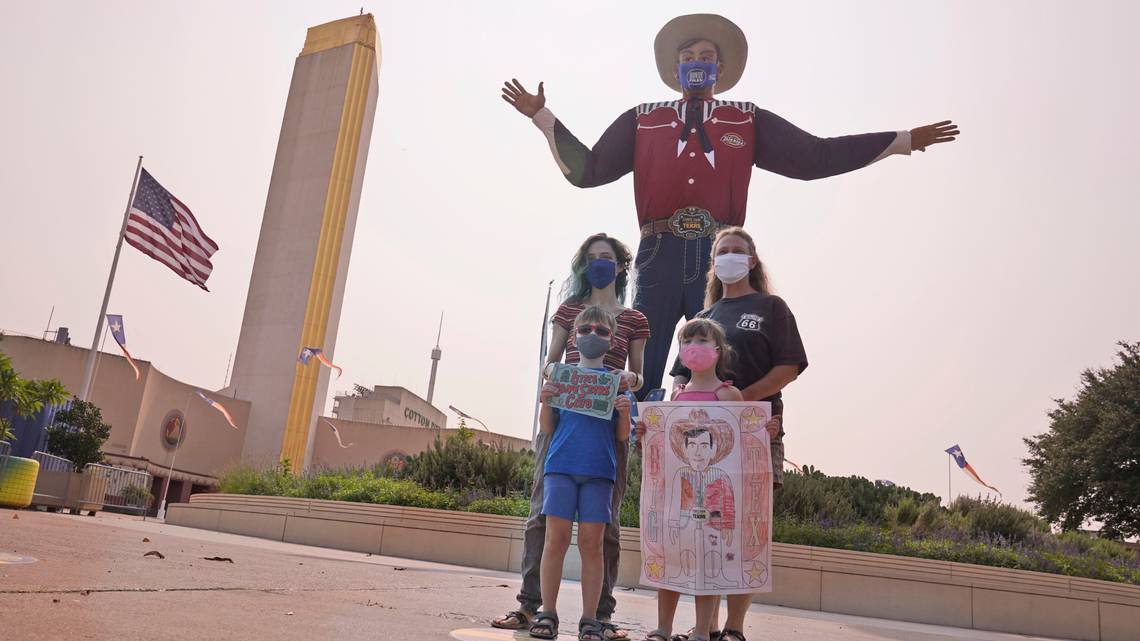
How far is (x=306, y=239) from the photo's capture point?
35.4 metres

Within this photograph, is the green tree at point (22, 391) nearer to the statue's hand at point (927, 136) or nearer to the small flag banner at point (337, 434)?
the statue's hand at point (927, 136)

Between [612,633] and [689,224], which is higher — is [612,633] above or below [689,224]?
below

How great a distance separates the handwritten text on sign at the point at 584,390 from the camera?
3227 mm

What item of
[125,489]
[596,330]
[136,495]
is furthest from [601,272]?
[136,495]

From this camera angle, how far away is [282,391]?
112 feet

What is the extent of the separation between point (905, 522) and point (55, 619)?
10157mm

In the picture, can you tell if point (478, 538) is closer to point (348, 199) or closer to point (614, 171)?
point (614, 171)

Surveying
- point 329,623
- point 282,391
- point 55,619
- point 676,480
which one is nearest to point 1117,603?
point 676,480

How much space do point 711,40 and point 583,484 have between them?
3333mm

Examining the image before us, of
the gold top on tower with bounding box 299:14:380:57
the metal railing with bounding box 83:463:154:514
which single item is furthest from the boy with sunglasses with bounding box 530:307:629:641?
the gold top on tower with bounding box 299:14:380:57

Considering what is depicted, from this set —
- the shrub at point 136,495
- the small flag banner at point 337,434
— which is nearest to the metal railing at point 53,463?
the shrub at point 136,495

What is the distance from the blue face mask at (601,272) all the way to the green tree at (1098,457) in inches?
958

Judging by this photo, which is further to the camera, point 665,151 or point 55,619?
point 665,151

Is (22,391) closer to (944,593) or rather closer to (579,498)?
(579,498)
